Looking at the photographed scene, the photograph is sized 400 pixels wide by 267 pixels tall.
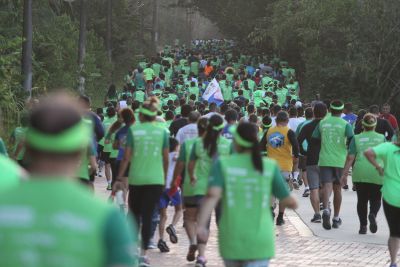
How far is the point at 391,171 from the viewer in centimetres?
989

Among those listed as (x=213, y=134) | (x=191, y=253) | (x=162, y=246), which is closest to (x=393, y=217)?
(x=213, y=134)

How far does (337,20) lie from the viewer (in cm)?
4022

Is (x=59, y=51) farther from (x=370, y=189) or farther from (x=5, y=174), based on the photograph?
(x=5, y=174)

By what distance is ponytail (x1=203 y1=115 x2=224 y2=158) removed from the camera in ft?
34.2

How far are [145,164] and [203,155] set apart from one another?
0.63 metres

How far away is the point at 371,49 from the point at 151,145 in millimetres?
A: 26482

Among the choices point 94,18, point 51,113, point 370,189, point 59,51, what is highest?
point 94,18

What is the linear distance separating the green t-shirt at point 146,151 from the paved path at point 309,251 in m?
1.09

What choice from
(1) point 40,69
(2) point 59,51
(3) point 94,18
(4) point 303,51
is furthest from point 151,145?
(3) point 94,18

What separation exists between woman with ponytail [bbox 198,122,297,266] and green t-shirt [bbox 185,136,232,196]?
370 centimetres

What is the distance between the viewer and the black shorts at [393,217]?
9855mm

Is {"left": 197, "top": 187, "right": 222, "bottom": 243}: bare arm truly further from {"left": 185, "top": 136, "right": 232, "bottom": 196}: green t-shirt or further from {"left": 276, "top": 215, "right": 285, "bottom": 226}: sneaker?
{"left": 276, "top": 215, "right": 285, "bottom": 226}: sneaker

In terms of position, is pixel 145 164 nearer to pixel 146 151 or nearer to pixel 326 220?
pixel 146 151

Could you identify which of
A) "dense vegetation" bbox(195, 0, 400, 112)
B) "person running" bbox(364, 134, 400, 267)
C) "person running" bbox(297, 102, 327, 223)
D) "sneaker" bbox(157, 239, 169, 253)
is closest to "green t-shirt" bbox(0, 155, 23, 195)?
"person running" bbox(364, 134, 400, 267)
